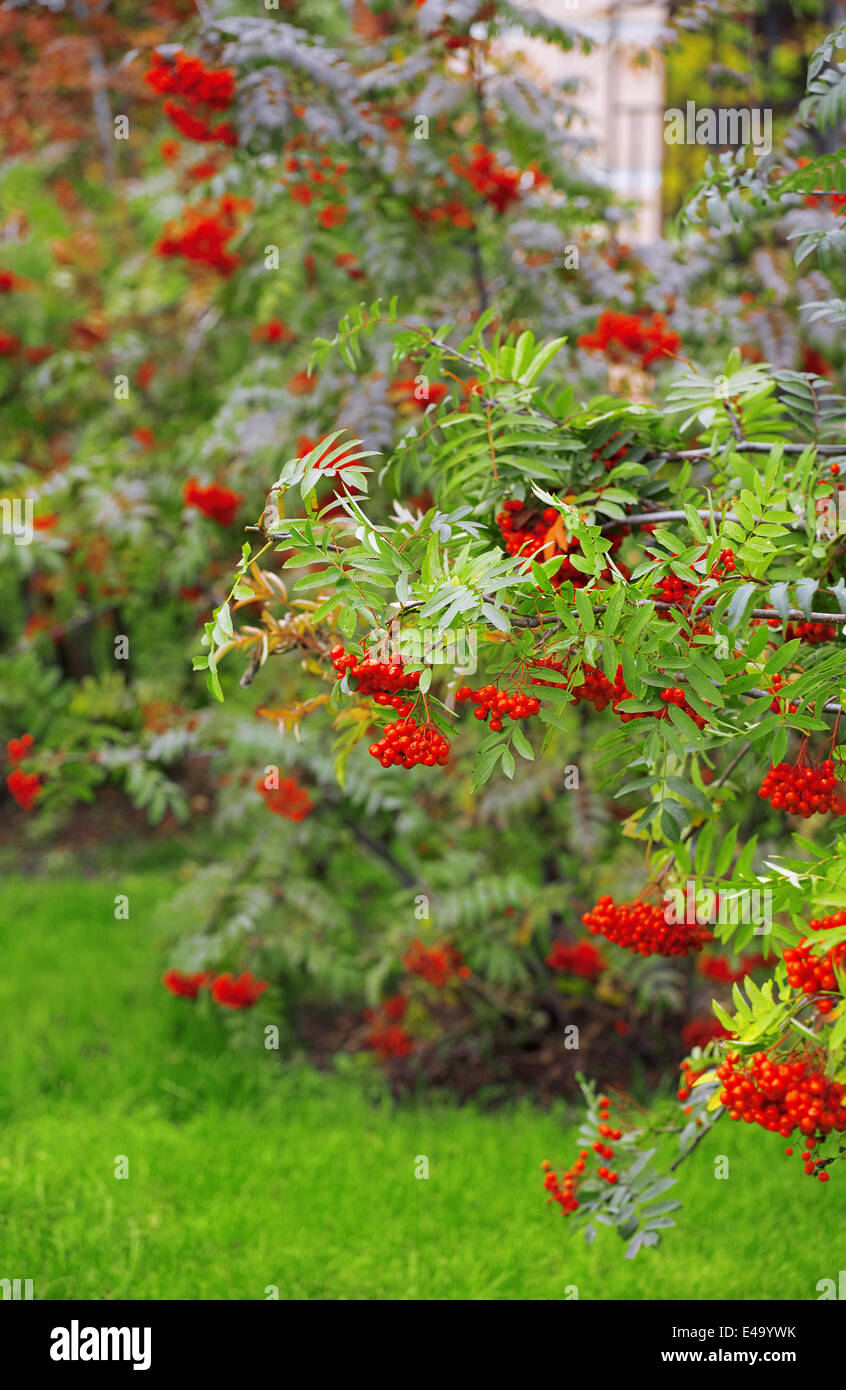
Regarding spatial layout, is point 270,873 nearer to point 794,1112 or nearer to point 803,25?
point 794,1112

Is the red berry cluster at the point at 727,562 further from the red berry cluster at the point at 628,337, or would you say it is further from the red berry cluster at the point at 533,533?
the red berry cluster at the point at 628,337

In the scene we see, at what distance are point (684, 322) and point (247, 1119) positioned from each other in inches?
110

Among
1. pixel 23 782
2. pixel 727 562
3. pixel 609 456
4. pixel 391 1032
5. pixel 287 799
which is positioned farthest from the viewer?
pixel 391 1032

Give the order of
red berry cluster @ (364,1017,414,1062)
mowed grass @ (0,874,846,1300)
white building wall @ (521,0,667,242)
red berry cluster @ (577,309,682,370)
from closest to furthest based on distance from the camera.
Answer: mowed grass @ (0,874,846,1300) < red berry cluster @ (577,309,682,370) < red berry cluster @ (364,1017,414,1062) < white building wall @ (521,0,667,242)

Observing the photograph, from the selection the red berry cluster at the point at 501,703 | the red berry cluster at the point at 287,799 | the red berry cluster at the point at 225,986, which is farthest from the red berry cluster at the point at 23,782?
the red berry cluster at the point at 501,703

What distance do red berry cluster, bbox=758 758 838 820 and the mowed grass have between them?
1673 mm

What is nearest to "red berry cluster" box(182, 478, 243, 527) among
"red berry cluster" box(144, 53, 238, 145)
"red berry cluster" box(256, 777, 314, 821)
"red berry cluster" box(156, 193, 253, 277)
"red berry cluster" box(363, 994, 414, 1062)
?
"red berry cluster" box(256, 777, 314, 821)

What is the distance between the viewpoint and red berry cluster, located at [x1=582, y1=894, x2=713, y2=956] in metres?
1.87

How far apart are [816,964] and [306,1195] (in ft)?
6.82

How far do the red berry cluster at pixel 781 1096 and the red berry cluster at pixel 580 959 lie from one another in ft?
6.87

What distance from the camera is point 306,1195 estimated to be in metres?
3.07

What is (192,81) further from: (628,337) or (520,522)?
(520,522)

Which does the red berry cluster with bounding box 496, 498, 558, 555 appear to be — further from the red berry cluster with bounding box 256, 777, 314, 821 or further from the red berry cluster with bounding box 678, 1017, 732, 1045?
the red berry cluster with bounding box 678, 1017, 732, 1045

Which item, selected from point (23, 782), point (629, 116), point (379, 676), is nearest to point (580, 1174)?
point (379, 676)
